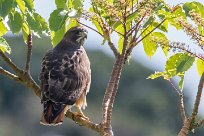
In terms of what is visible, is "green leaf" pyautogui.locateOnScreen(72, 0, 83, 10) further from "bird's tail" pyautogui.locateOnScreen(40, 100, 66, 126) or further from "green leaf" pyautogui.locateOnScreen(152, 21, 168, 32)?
"bird's tail" pyautogui.locateOnScreen(40, 100, 66, 126)

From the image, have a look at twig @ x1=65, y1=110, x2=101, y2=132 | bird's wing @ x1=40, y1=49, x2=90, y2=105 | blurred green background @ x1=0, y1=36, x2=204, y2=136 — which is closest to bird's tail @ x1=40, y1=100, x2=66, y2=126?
bird's wing @ x1=40, y1=49, x2=90, y2=105

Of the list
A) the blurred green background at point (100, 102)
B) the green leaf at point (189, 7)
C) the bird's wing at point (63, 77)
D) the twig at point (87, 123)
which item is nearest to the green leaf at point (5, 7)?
the twig at point (87, 123)

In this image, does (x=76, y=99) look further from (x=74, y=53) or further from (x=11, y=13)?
(x=11, y=13)

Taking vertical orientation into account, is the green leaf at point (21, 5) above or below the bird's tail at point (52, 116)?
above

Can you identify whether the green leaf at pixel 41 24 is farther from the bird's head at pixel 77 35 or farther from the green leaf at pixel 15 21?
→ the bird's head at pixel 77 35

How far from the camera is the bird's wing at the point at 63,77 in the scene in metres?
9.29

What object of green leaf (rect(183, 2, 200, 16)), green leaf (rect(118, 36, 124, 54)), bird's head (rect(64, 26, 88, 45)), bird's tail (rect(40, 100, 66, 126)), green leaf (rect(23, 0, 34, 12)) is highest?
green leaf (rect(183, 2, 200, 16))

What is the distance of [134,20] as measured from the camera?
7.56 m

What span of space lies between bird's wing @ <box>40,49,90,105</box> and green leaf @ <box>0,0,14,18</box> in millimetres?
2090

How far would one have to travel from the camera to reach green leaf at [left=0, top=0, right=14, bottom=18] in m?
7.08

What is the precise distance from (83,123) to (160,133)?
50772 millimetres

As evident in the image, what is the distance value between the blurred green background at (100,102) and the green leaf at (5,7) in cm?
4260

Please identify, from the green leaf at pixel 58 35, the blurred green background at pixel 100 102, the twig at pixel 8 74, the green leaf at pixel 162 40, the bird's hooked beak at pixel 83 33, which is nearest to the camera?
the green leaf at pixel 162 40

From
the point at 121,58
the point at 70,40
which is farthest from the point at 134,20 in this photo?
the point at 70,40
